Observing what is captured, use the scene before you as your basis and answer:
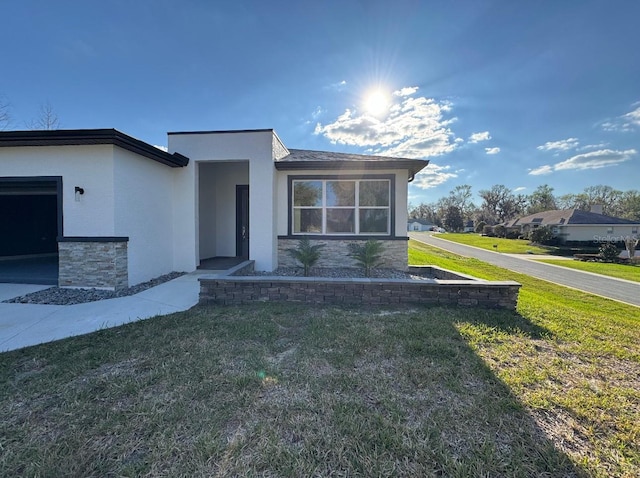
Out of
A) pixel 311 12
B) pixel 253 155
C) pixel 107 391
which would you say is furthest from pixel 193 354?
pixel 311 12

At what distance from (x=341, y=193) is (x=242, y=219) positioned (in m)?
4.19

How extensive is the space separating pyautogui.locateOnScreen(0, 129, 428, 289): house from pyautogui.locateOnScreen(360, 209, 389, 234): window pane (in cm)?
3

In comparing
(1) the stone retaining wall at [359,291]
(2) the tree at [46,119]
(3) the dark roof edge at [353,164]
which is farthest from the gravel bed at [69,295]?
(2) the tree at [46,119]

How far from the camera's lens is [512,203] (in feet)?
194

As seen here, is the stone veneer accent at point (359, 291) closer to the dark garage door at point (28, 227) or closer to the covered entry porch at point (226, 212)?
the covered entry porch at point (226, 212)

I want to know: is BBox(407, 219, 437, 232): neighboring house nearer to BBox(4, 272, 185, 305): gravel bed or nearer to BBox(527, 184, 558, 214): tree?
BBox(527, 184, 558, 214): tree

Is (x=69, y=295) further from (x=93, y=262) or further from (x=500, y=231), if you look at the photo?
(x=500, y=231)

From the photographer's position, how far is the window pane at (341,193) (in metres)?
8.80

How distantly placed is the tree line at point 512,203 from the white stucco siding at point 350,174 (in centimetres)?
5537

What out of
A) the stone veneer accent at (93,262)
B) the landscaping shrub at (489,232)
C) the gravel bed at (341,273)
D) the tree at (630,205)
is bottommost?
the gravel bed at (341,273)

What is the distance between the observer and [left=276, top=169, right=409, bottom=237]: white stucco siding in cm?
856

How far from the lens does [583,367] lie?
131 inches

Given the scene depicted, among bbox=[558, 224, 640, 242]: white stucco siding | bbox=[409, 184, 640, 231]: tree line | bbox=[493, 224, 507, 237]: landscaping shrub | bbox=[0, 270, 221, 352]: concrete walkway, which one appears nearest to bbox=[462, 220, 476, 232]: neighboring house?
bbox=[409, 184, 640, 231]: tree line

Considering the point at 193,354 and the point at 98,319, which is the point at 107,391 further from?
the point at 98,319
